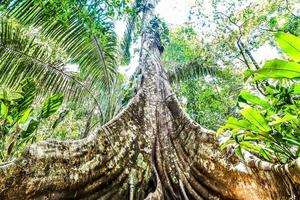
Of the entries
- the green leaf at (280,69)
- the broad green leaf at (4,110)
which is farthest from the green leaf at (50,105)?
the green leaf at (280,69)

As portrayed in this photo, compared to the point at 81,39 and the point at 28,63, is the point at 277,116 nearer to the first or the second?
the point at 81,39

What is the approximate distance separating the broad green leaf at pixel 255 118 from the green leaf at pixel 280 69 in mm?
267

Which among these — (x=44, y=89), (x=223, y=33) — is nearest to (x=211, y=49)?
(x=223, y=33)

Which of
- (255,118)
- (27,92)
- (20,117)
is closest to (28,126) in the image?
(20,117)

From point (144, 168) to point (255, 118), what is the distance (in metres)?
1.26

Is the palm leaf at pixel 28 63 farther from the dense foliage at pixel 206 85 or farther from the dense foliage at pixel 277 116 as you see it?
the dense foliage at pixel 277 116

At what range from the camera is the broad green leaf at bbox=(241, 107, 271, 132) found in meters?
1.58

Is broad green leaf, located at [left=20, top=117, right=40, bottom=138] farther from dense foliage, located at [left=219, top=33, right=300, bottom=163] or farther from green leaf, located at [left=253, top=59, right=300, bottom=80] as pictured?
green leaf, located at [left=253, top=59, right=300, bottom=80]

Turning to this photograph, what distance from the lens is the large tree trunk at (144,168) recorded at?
1.67 m

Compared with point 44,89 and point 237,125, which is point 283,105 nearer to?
point 237,125

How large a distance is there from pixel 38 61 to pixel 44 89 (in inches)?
18.3

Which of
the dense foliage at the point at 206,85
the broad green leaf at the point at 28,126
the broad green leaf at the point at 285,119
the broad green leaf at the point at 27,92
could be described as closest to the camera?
the broad green leaf at the point at 285,119

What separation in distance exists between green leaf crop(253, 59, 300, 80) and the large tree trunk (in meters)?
0.44

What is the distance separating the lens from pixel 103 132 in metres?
2.43
